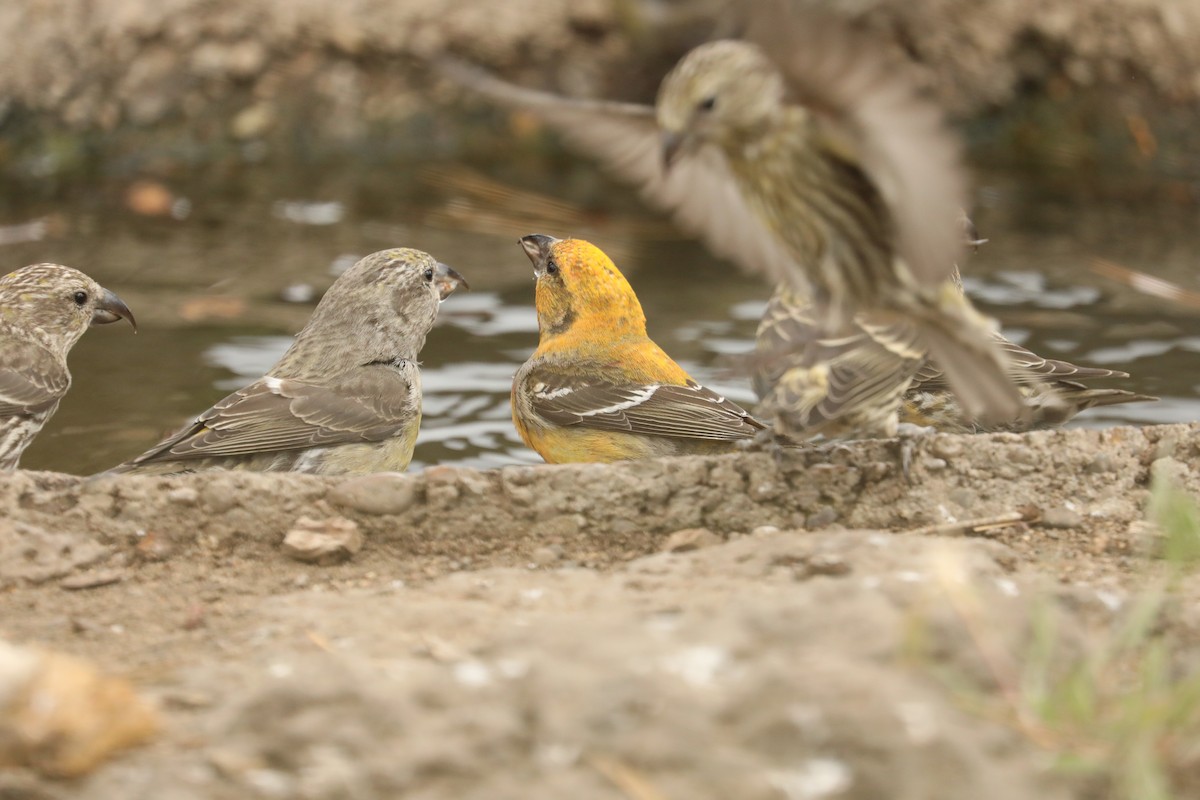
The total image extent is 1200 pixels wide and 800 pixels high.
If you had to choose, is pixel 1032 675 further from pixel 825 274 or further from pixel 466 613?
pixel 825 274

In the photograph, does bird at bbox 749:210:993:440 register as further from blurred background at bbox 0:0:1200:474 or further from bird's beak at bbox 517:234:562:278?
blurred background at bbox 0:0:1200:474

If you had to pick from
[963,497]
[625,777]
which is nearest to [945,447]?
[963,497]

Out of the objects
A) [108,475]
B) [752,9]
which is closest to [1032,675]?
[752,9]

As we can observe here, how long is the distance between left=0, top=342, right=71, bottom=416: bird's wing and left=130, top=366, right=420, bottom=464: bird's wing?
84 centimetres

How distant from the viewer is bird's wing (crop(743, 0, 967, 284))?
3.67 meters

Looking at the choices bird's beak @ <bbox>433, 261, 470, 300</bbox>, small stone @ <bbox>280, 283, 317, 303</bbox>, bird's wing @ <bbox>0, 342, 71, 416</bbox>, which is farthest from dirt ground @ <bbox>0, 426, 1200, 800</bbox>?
small stone @ <bbox>280, 283, 317, 303</bbox>

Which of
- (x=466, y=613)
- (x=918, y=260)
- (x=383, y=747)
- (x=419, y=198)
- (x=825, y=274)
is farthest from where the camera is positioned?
(x=419, y=198)

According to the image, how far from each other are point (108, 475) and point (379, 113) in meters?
6.62

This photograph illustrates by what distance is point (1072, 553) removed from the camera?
4.26 meters

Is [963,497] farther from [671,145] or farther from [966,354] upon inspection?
[671,145]

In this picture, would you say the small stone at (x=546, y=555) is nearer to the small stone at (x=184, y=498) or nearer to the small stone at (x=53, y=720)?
the small stone at (x=184, y=498)

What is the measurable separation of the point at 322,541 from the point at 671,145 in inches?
59.3

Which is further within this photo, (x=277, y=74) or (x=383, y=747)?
(x=277, y=74)

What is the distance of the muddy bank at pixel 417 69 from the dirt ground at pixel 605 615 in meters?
6.27
